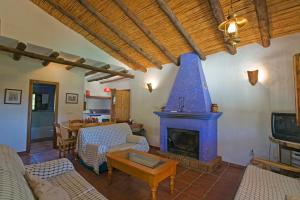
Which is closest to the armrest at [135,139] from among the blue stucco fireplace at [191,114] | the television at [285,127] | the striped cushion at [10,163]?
the blue stucco fireplace at [191,114]

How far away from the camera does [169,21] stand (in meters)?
3.11

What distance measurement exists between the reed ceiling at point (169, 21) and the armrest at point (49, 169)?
9.44 feet

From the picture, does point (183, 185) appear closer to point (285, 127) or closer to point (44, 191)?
point (285, 127)

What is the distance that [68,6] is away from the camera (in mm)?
3316

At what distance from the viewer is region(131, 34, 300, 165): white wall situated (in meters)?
2.97

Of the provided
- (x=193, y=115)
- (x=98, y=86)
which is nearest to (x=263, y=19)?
(x=193, y=115)

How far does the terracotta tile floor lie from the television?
108cm

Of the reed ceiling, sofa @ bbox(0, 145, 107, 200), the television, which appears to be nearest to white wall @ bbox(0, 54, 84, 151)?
the reed ceiling

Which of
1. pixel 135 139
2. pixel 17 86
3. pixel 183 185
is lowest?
pixel 183 185

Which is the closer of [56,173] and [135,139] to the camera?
[56,173]

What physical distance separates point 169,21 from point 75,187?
3137mm

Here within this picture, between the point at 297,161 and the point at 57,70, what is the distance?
6.26 m

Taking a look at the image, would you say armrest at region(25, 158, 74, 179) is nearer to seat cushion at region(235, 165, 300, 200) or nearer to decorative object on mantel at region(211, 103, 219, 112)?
seat cushion at region(235, 165, 300, 200)

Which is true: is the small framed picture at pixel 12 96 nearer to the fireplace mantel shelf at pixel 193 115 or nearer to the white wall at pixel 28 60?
the white wall at pixel 28 60
